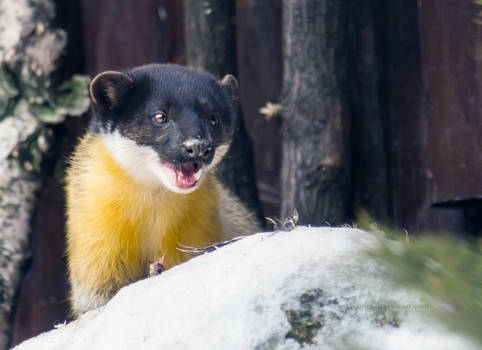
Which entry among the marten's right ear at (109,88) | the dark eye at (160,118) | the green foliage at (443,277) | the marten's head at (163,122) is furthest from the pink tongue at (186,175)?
the green foliage at (443,277)

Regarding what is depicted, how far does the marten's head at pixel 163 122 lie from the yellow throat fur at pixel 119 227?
0.10m

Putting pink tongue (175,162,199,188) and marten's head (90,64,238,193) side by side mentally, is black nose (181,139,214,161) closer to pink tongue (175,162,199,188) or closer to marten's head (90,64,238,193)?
marten's head (90,64,238,193)

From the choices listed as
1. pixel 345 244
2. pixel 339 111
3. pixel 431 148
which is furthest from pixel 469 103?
pixel 345 244

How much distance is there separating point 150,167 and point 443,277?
283 centimetres

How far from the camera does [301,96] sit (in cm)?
501

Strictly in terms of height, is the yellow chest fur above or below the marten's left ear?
below

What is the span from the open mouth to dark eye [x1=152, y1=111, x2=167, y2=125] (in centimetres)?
23

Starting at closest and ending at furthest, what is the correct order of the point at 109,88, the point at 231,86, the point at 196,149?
the point at 196,149
the point at 109,88
the point at 231,86

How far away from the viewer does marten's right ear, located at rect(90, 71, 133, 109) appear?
3.97m

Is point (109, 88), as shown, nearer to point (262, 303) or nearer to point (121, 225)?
point (121, 225)

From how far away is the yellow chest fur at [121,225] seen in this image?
405cm

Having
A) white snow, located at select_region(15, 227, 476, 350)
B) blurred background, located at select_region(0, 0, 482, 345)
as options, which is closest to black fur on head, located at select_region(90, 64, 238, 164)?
white snow, located at select_region(15, 227, 476, 350)

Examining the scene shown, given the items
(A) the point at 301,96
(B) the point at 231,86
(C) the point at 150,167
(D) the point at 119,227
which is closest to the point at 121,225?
(D) the point at 119,227

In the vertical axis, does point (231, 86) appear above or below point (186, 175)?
above
